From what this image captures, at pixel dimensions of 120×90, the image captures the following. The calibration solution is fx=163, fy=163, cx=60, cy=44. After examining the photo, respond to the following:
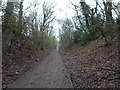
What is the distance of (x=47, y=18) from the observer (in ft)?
118

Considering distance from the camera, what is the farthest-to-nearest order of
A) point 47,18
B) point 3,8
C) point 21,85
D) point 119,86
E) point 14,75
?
point 47,18 < point 3,8 < point 14,75 < point 21,85 < point 119,86

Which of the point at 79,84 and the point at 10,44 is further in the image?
the point at 10,44

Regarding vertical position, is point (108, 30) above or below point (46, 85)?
above

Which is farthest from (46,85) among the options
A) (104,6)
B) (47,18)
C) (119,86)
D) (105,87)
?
(47,18)

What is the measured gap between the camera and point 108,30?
49.6 ft

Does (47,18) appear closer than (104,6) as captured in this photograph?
No

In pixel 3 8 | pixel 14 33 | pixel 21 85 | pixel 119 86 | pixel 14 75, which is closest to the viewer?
pixel 119 86

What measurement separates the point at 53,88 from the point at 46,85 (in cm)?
65

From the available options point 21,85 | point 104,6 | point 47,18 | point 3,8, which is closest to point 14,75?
point 21,85

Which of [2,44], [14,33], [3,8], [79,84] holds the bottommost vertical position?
[79,84]

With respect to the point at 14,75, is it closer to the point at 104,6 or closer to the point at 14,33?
the point at 14,33

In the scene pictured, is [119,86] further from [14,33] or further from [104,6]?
[14,33]

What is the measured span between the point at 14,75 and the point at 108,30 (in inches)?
367

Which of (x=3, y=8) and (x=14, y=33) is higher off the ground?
(x=3, y=8)
